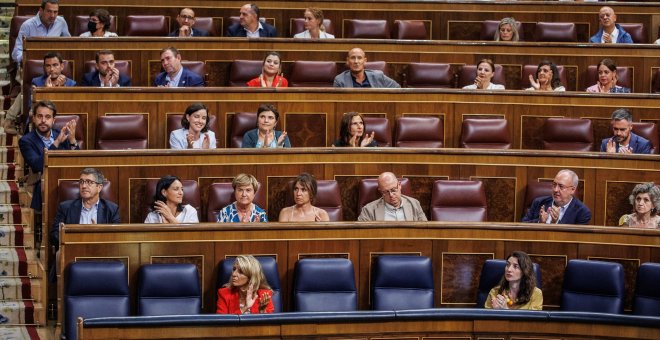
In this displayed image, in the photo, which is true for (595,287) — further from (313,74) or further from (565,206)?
(313,74)

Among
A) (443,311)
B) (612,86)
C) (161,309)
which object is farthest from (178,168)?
(612,86)

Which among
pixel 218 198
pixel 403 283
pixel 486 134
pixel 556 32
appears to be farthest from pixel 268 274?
pixel 556 32

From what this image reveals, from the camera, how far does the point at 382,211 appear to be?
417 centimetres

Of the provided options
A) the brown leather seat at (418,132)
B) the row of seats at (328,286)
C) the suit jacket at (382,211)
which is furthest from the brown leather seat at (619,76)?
the row of seats at (328,286)

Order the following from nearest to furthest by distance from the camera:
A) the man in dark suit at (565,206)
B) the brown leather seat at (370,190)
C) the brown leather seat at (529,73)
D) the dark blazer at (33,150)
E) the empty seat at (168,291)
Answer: the empty seat at (168,291), the man in dark suit at (565,206), the brown leather seat at (370,190), the dark blazer at (33,150), the brown leather seat at (529,73)

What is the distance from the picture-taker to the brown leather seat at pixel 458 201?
4.30 metres

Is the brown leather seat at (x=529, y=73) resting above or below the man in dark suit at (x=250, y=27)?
below

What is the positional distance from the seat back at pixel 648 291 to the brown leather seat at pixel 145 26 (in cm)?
271

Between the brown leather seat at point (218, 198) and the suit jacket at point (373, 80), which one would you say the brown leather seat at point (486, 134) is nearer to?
the suit jacket at point (373, 80)

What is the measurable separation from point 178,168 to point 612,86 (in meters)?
1.90

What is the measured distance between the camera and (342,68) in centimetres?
531

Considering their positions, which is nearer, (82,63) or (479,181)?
(479,181)

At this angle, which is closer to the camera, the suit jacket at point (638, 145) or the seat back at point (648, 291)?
the seat back at point (648, 291)

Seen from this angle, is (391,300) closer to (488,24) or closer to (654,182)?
(654,182)
